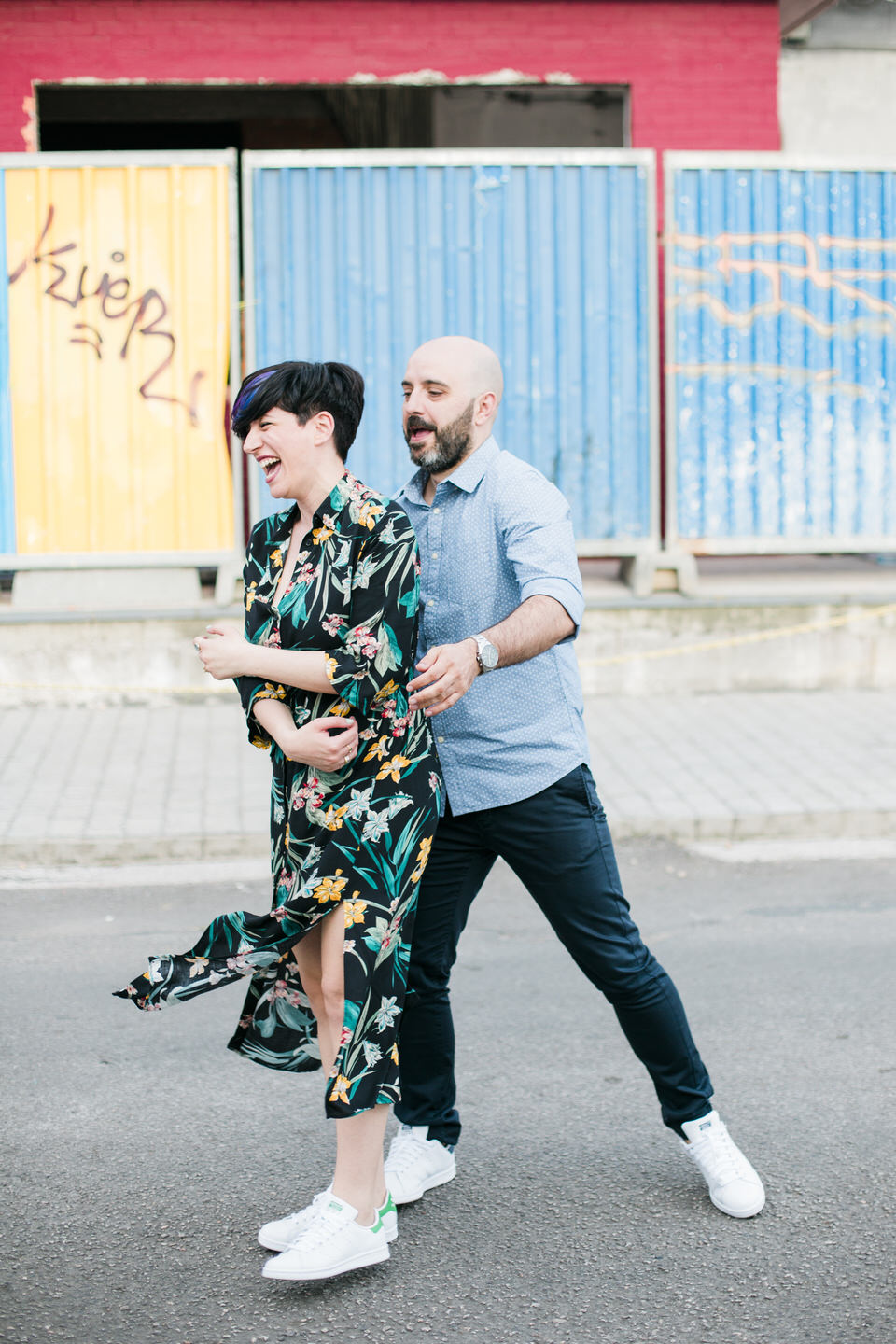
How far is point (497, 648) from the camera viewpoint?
2.95 meters

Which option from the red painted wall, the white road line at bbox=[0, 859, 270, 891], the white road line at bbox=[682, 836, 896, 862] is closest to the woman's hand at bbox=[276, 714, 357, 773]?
the white road line at bbox=[0, 859, 270, 891]

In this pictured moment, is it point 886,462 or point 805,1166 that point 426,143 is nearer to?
point 886,462

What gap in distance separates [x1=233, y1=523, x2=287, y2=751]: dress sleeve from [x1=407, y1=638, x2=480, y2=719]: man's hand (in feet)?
1.04

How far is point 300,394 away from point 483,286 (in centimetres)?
628

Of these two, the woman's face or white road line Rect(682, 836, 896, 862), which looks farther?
white road line Rect(682, 836, 896, 862)

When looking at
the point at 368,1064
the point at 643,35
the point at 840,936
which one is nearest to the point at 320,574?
the point at 368,1064

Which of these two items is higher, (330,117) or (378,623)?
(330,117)

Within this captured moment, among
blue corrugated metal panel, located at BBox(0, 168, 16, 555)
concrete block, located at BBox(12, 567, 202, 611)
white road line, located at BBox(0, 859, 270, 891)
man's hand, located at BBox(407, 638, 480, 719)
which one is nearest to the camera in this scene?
man's hand, located at BBox(407, 638, 480, 719)

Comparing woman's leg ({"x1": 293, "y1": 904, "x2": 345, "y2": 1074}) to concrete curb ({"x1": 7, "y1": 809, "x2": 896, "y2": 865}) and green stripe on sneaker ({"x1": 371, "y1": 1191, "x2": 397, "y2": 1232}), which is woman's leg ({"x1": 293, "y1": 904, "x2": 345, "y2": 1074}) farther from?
concrete curb ({"x1": 7, "y1": 809, "x2": 896, "y2": 865})

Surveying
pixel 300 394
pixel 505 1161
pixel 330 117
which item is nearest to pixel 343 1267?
pixel 505 1161

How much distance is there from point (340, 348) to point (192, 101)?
7907 mm

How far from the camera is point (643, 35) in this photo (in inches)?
385

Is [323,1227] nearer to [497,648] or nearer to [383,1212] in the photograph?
[383,1212]

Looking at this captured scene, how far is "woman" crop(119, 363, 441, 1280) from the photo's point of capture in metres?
2.92
